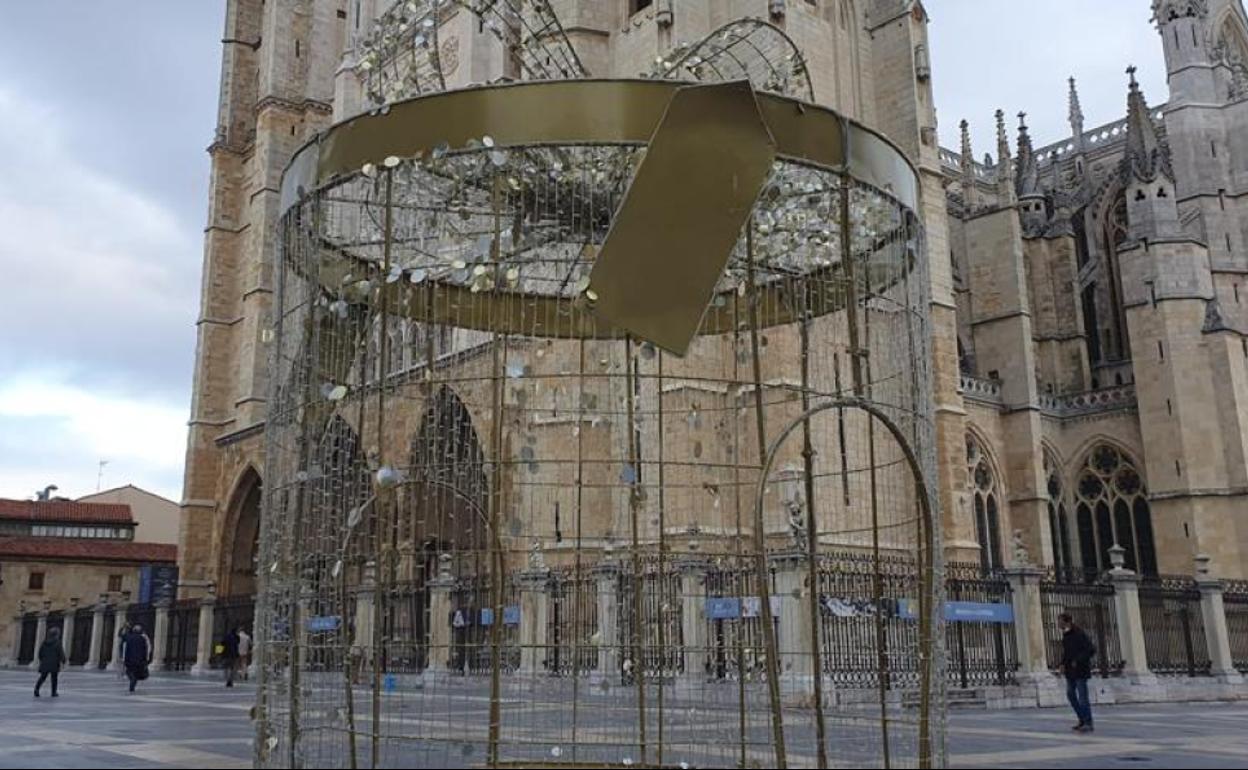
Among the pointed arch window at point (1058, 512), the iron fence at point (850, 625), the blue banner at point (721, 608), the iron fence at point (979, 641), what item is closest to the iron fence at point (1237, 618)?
the iron fence at point (979, 641)

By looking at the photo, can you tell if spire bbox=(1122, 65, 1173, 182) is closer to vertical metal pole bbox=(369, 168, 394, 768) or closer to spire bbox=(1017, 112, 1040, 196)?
spire bbox=(1017, 112, 1040, 196)

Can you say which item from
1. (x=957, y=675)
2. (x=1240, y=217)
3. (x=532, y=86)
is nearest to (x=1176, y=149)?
(x=1240, y=217)

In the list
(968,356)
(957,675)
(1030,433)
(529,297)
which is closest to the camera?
(529,297)

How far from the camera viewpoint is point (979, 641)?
49.9ft

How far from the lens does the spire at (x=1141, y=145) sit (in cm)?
2702

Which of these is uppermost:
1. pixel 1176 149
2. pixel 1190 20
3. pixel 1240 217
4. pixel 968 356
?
pixel 1190 20

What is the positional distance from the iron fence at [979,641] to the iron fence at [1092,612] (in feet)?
3.07

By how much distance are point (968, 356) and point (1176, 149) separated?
8.52m

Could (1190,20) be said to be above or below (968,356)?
above

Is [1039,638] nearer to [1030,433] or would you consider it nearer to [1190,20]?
[1030,433]

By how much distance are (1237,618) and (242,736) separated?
18.4 meters

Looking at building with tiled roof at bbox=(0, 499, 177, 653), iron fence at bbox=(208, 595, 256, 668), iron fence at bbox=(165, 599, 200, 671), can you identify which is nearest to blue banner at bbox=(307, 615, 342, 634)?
iron fence at bbox=(208, 595, 256, 668)

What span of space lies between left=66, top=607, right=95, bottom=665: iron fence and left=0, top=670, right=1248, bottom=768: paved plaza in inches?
656

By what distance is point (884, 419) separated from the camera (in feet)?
17.2
